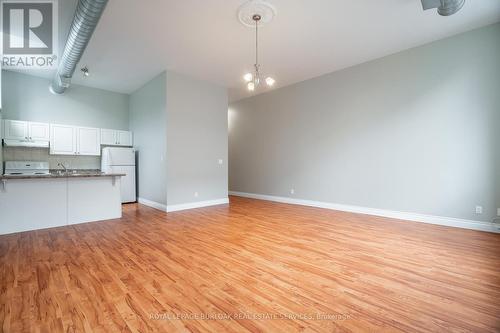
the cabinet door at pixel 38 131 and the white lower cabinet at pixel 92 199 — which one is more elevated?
the cabinet door at pixel 38 131

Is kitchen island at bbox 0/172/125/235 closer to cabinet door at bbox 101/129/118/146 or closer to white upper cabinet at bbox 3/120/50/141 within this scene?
white upper cabinet at bbox 3/120/50/141

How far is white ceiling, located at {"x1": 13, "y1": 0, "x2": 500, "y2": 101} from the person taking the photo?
10.4 ft

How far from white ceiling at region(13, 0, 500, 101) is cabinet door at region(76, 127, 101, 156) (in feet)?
4.96

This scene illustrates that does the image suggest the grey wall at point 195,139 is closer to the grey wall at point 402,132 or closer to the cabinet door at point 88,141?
the grey wall at point 402,132

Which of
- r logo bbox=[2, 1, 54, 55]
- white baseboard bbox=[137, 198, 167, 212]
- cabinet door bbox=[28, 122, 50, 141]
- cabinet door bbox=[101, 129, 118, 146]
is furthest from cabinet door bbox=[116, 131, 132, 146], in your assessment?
r logo bbox=[2, 1, 54, 55]

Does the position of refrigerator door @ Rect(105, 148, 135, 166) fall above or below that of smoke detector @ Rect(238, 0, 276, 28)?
below

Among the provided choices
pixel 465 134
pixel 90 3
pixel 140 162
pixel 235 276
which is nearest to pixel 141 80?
pixel 140 162

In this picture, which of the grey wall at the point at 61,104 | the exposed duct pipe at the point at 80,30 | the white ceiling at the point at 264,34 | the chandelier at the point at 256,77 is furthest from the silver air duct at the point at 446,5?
A: the grey wall at the point at 61,104

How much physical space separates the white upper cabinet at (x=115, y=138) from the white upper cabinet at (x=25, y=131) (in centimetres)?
117

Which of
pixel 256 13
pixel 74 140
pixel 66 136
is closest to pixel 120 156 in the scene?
pixel 74 140

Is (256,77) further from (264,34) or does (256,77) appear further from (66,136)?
(66,136)

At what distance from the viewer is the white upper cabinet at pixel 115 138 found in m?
6.31

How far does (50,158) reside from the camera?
5766 millimetres

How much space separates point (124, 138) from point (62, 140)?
1.42 meters
